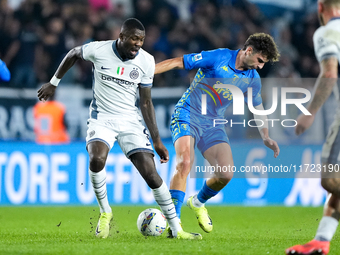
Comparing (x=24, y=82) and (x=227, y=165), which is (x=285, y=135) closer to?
(x=227, y=165)

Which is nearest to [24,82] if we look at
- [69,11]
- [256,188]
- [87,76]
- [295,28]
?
[87,76]

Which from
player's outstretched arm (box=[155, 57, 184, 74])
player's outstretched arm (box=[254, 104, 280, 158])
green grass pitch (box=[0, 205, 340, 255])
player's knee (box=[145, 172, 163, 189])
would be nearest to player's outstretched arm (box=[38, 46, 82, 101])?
player's outstretched arm (box=[155, 57, 184, 74])

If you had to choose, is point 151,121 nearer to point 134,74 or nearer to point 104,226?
point 134,74

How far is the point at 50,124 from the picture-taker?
10383mm

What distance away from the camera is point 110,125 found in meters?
5.61

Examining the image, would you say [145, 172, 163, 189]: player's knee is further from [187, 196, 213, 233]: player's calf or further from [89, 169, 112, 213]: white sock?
[187, 196, 213, 233]: player's calf

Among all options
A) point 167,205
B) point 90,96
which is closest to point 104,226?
point 167,205

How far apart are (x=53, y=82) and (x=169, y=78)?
5.72 meters

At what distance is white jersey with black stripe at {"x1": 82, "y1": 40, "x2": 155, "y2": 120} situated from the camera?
18.4ft

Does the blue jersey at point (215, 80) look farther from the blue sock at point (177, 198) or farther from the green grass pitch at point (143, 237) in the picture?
the green grass pitch at point (143, 237)

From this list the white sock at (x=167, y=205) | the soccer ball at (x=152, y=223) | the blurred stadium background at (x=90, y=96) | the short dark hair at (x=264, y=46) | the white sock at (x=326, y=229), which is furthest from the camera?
the blurred stadium background at (x=90, y=96)

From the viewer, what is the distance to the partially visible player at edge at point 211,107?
20.0 ft

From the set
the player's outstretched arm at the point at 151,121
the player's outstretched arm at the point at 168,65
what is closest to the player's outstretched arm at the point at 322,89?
the player's outstretched arm at the point at 151,121

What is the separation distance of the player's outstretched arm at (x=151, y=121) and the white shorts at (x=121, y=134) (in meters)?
0.16
